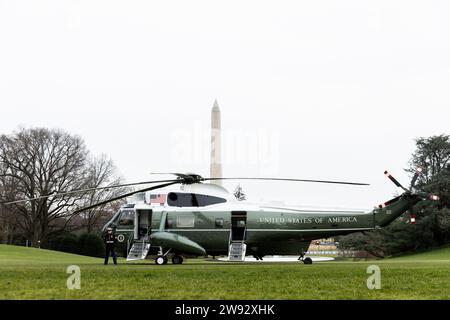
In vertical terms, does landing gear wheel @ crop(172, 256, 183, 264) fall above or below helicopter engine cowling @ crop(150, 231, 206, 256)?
below

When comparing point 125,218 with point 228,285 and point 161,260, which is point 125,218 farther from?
point 228,285

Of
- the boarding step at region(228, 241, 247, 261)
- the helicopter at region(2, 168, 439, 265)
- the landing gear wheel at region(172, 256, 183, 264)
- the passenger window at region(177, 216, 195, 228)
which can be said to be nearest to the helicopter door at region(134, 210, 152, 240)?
the helicopter at region(2, 168, 439, 265)

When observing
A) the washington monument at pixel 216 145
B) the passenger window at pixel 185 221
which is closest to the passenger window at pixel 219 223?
the passenger window at pixel 185 221

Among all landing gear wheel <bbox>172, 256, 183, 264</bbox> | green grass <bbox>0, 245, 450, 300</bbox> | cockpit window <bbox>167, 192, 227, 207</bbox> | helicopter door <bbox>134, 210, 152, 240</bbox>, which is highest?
cockpit window <bbox>167, 192, 227, 207</bbox>

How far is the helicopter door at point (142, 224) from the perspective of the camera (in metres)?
27.0

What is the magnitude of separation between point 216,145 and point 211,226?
32873 millimetres

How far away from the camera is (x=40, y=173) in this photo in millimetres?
61688

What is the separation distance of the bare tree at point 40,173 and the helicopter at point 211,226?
34.5 m

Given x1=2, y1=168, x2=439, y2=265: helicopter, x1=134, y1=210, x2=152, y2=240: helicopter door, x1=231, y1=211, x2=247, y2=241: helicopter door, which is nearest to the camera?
x1=2, y1=168, x2=439, y2=265: helicopter

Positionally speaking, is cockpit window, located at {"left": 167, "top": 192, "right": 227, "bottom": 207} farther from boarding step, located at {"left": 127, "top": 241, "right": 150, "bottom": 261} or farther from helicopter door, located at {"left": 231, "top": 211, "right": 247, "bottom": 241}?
boarding step, located at {"left": 127, "top": 241, "right": 150, "bottom": 261}

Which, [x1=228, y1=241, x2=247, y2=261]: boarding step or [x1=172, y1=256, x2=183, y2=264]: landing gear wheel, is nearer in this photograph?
[x1=228, y1=241, x2=247, y2=261]: boarding step

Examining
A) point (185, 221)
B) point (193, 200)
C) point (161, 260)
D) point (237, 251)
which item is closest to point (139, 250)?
point (161, 260)

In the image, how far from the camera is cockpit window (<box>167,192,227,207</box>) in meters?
26.7

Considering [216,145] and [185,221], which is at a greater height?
[216,145]
